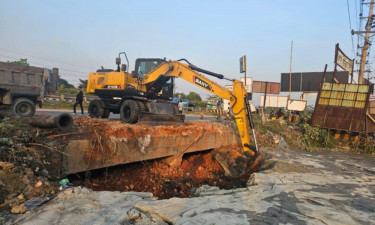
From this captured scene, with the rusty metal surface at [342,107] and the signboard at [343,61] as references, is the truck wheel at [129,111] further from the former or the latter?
the signboard at [343,61]

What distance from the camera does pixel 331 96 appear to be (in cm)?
1257

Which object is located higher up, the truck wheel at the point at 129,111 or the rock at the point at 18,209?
the truck wheel at the point at 129,111

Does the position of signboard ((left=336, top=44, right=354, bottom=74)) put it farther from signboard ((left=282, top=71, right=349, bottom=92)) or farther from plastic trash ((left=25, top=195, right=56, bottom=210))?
plastic trash ((left=25, top=195, right=56, bottom=210))

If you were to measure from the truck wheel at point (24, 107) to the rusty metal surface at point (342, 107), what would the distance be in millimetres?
12536

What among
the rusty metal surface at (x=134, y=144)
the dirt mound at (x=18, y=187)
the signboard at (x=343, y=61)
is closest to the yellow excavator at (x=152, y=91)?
the rusty metal surface at (x=134, y=144)

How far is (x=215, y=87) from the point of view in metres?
8.30

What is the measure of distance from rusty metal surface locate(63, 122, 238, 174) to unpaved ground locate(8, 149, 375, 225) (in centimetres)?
112

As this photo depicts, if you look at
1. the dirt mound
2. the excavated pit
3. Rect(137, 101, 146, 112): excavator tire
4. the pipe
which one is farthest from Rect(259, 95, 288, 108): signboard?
the dirt mound

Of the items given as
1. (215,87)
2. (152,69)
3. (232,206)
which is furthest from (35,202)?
(152,69)

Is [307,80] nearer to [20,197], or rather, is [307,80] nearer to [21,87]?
[21,87]

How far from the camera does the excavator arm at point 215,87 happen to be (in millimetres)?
7809

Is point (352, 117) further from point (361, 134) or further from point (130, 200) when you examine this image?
point (130, 200)

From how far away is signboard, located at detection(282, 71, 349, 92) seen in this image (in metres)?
21.4

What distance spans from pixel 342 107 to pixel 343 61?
12.7 ft
